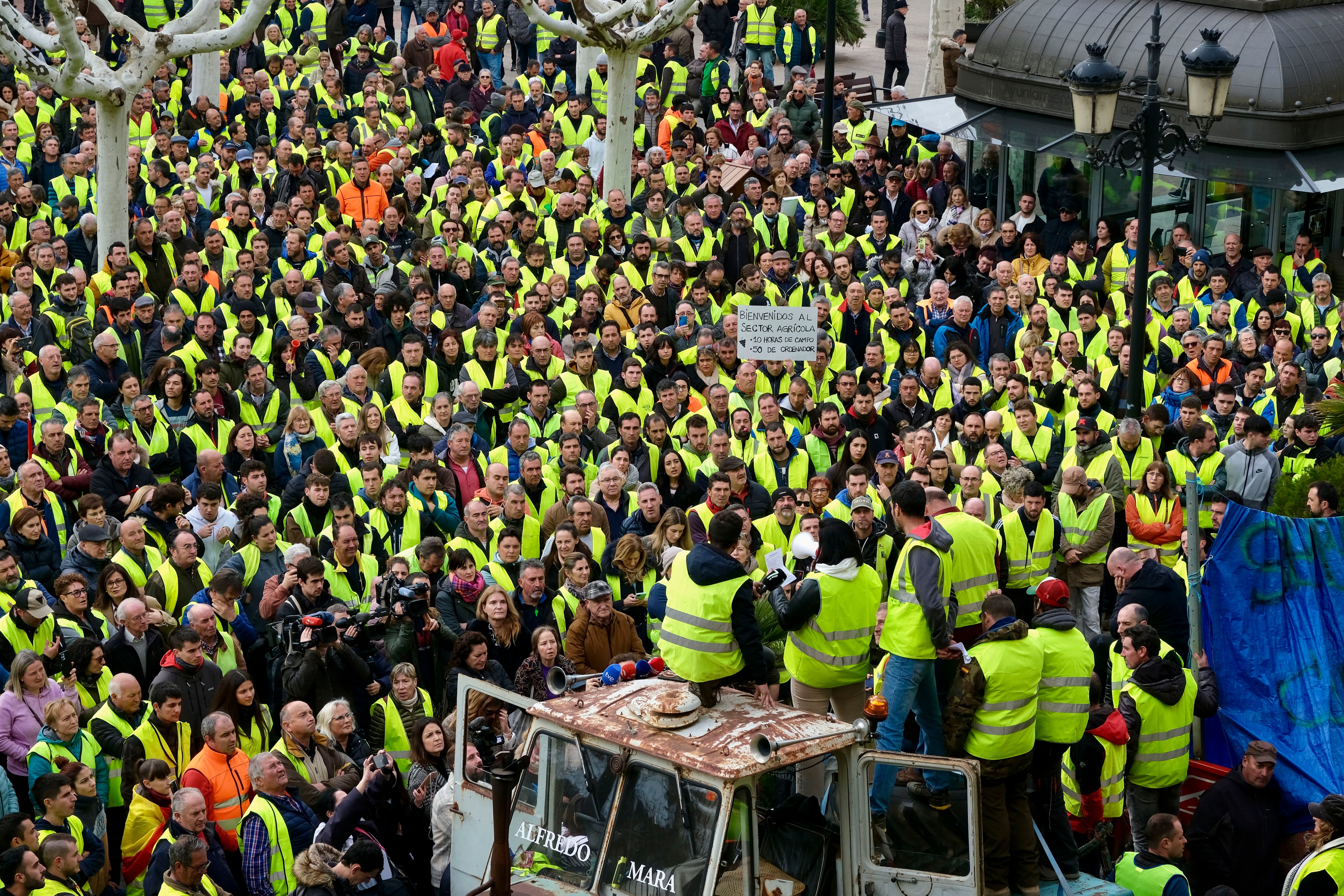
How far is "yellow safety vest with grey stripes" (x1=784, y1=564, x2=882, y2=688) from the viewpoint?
8883 millimetres

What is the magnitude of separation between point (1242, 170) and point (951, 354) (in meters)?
5.89

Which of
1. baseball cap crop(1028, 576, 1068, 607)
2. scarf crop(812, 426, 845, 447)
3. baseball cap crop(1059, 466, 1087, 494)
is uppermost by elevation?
scarf crop(812, 426, 845, 447)

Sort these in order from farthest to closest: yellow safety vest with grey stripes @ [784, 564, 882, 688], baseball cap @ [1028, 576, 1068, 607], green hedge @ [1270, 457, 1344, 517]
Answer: green hedge @ [1270, 457, 1344, 517]
baseball cap @ [1028, 576, 1068, 607]
yellow safety vest with grey stripes @ [784, 564, 882, 688]

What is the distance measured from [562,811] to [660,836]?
54 centimetres

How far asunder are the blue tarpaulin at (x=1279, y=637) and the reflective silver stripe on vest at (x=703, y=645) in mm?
4014

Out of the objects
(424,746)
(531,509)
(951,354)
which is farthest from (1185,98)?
(424,746)

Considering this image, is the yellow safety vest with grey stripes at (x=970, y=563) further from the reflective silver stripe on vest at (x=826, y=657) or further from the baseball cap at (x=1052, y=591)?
the reflective silver stripe on vest at (x=826, y=657)

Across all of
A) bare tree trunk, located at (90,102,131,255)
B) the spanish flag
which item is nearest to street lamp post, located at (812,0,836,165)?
bare tree trunk, located at (90,102,131,255)

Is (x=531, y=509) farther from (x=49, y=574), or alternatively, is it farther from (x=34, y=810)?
(x=34, y=810)

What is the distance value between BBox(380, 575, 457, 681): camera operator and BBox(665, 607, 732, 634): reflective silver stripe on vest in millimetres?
2835

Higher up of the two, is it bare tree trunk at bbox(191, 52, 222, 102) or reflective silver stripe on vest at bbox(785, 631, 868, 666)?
bare tree trunk at bbox(191, 52, 222, 102)

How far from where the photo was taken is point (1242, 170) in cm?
1981

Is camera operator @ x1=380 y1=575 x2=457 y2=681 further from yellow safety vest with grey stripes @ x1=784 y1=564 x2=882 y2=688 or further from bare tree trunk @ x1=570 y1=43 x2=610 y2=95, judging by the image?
bare tree trunk @ x1=570 y1=43 x2=610 y2=95

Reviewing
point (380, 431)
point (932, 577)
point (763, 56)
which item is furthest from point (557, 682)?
point (763, 56)
